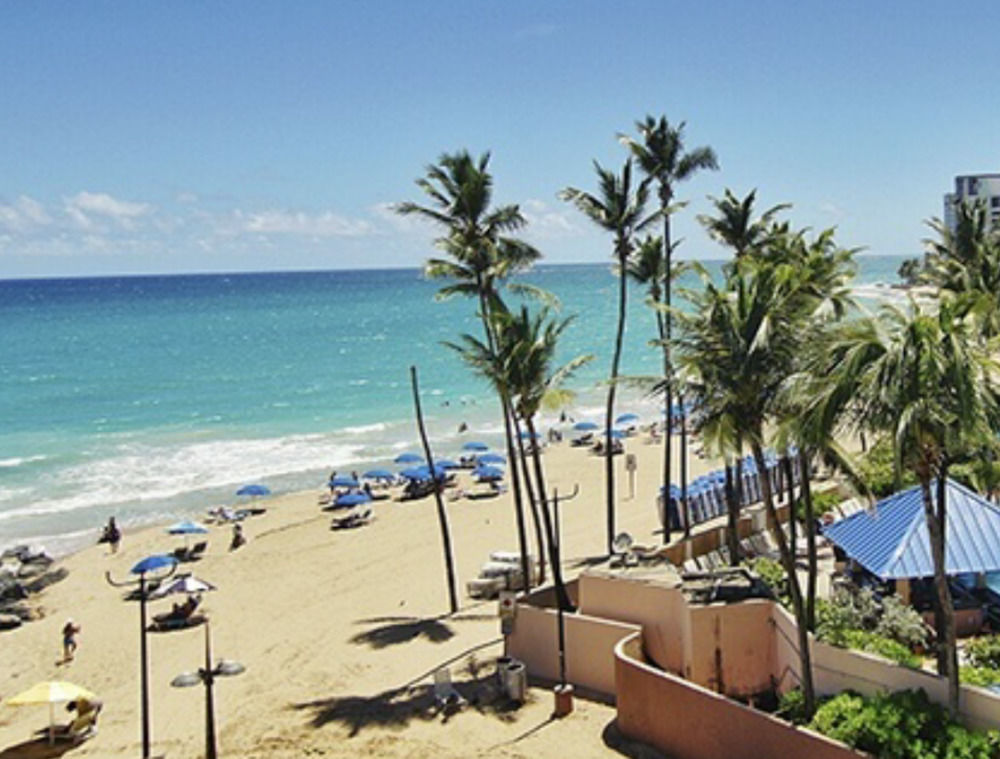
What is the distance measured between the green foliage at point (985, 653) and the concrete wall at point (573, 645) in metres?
4.94

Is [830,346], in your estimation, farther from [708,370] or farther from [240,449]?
[240,449]

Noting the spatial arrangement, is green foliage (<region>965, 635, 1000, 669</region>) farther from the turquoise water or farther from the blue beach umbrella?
the blue beach umbrella

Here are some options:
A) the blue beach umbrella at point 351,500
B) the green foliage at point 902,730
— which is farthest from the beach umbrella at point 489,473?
the green foliage at point 902,730

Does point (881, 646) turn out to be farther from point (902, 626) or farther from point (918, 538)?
point (918, 538)

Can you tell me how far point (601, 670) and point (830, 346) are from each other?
7784mm

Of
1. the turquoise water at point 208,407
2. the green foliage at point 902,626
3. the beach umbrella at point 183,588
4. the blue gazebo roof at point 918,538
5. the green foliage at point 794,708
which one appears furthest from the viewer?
the turquoise water at point 208,407

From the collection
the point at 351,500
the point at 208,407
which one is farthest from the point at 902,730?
the point at 208,407

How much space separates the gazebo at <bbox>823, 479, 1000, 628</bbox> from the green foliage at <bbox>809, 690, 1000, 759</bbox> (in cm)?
303

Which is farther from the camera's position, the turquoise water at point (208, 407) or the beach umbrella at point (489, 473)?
the turquoise water at point (208, 407)

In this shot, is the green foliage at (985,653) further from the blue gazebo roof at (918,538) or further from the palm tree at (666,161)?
the palm tree at (666,161)

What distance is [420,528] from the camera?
33.5 metres

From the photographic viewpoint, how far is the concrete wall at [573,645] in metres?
16.3

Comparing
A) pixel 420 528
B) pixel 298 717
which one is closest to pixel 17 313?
pixel 420 528

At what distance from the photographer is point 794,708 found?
1274cm
